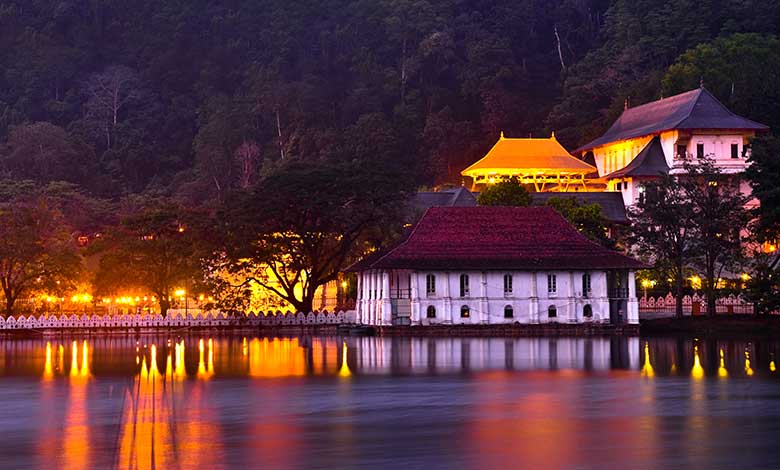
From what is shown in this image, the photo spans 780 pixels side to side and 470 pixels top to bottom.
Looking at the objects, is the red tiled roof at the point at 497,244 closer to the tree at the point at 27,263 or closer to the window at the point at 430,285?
the window at the point at 430,285

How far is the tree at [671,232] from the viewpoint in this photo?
7581 cm

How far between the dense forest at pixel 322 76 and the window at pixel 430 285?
47.8 meters

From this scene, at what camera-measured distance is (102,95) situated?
160 metres

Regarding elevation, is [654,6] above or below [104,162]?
above

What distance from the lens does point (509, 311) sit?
72.4 m

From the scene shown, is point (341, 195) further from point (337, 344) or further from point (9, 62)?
point (9, 62)

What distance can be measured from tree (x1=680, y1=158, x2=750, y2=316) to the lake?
16.5m

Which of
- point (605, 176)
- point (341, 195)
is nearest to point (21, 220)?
point (341, 195)

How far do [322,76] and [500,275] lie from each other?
92.3 m

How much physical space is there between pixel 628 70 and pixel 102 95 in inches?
2323

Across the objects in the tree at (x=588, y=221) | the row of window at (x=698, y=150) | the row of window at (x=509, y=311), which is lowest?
the row of window at (x=509, y=311)

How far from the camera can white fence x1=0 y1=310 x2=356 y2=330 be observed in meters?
75.1

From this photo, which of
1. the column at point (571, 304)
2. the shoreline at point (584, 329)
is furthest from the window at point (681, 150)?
the column at point (571, 304)

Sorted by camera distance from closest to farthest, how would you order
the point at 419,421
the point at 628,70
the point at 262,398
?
1. the point at 419,421
2. the point at 262,398
3. the point at 628,70
